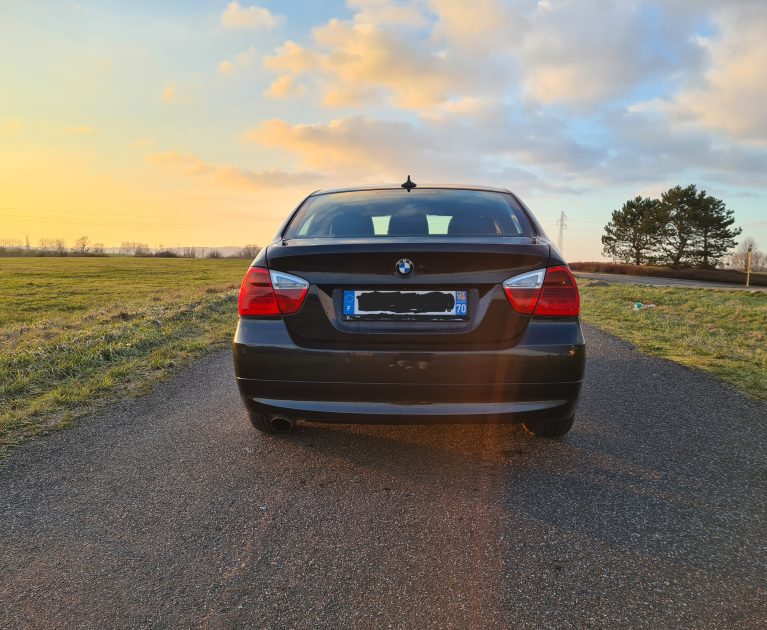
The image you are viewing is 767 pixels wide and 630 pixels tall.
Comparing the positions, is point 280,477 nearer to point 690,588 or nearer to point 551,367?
point 551,367

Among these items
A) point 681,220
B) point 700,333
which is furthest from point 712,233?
point 700,333

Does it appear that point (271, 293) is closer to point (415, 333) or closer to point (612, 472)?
point (415, 333)

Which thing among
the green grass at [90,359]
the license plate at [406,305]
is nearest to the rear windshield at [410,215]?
the license plate at [406,305]

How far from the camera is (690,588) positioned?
1810mm

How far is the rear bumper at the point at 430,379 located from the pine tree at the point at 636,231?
60755mm

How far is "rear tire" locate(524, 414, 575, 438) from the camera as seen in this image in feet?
9.92

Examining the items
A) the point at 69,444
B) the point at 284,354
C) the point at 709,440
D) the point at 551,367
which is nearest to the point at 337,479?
the point at 284,354

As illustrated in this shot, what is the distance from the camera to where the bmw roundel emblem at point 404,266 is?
8.18ft

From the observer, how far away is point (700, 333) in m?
7.72

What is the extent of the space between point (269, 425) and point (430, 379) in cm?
122

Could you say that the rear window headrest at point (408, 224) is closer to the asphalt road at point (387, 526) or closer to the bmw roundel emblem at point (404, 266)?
the bmw roundel emblem at point (404, 266)

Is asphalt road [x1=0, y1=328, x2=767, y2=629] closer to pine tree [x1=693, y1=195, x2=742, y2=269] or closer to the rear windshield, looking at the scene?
the rear windshield

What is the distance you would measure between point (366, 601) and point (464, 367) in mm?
1117

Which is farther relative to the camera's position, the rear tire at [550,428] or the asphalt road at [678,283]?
the asphalt road at [678,283]
